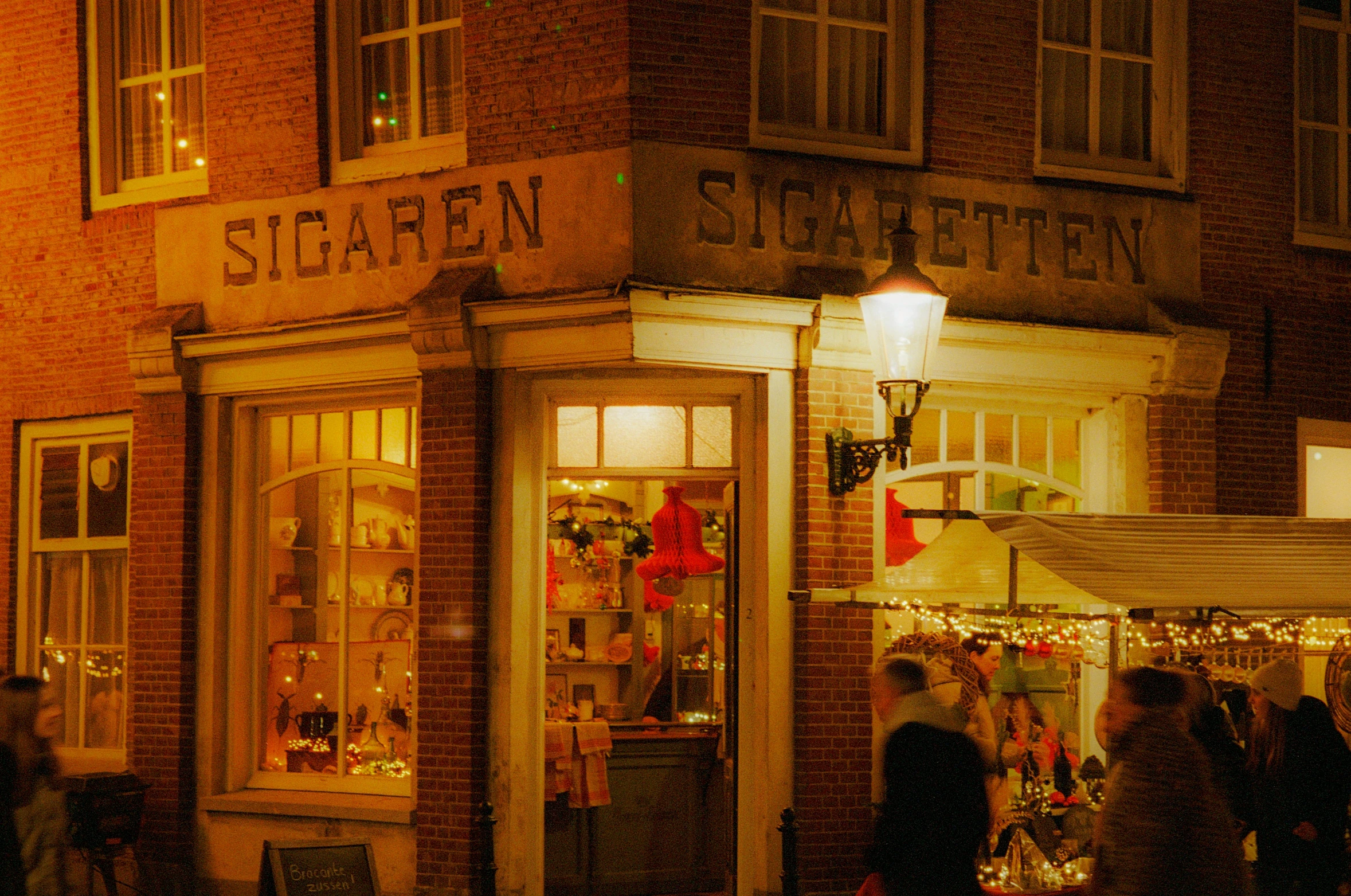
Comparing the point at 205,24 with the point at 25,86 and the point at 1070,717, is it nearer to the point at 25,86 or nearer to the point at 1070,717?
the point at 25,86

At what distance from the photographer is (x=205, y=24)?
10430 millimetres

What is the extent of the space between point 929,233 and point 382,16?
13.1 ft

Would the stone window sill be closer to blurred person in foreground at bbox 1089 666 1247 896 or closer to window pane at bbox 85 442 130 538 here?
window pane at bbox 85 442 130 538

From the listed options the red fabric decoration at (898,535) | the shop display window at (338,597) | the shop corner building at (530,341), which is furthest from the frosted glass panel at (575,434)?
the red fabric decoration at (898,535)

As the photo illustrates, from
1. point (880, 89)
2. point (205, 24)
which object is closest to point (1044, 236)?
point (880, 89)

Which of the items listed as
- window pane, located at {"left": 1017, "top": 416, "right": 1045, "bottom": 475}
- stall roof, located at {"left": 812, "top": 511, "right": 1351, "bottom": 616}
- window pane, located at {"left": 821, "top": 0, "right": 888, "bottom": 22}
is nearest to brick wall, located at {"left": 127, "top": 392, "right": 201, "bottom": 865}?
stall roof, located at {"left": 812, "top": 511, "right": 1351, "bottom": 616}

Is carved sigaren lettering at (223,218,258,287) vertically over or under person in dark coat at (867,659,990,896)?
over

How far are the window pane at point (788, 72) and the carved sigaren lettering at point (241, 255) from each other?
3.60 meters

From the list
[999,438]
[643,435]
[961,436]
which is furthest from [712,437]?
[999,438]

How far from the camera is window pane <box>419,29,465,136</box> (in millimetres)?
9836

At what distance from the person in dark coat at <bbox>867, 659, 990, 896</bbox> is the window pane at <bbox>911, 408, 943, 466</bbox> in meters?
4.66

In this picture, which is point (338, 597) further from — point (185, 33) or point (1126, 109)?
point (1126, 109)

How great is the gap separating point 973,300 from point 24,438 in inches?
283

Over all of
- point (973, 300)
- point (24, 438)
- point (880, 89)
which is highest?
point (880, 89)
